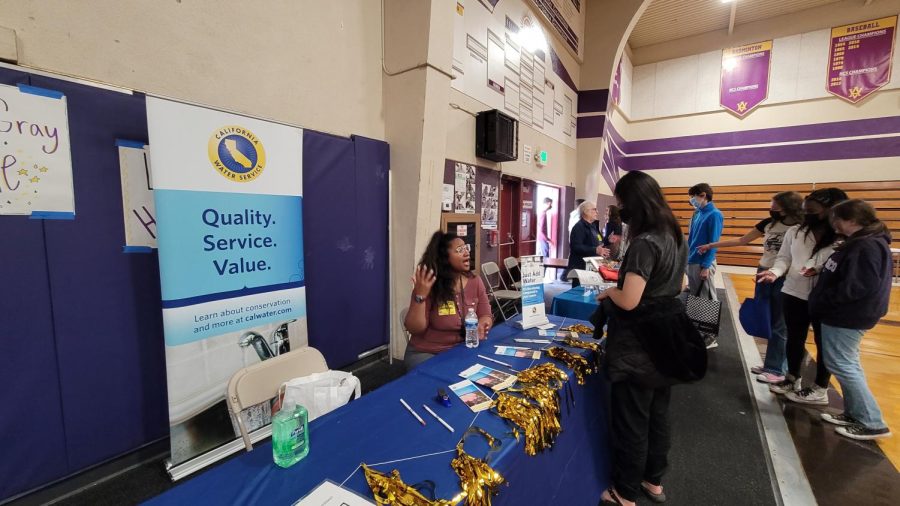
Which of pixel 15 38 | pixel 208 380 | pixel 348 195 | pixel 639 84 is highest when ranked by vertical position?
pixel 639 84

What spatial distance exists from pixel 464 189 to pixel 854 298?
334 centimetres

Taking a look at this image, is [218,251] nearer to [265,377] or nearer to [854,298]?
[265,377]

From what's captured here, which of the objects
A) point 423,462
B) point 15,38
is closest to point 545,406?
point 423,462

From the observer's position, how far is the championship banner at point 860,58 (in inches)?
288

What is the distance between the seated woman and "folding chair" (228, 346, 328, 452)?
54 centimetres

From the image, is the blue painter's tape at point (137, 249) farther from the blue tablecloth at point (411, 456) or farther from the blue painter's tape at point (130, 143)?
the blue tablecloth at point (411, 456)

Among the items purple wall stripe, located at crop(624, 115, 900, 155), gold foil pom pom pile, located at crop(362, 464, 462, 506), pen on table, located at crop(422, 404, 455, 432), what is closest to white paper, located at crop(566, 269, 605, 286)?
pen on table, located at crop(422, 404, 455, 432)

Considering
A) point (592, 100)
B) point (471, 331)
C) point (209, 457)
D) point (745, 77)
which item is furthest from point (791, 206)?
point (745, 77)

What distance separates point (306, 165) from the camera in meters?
2.62

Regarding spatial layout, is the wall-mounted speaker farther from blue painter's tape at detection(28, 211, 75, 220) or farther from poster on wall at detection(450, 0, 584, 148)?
blue painter's tape at detection(28, 211, 75, 220)

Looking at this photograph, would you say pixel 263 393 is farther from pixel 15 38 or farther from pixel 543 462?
pixel 15 38

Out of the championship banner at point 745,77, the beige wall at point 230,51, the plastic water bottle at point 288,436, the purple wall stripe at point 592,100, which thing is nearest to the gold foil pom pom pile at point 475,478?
the plastic water bottle at point 288,436

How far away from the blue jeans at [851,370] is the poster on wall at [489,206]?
338 centimetres

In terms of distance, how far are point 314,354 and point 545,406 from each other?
1117 mm
